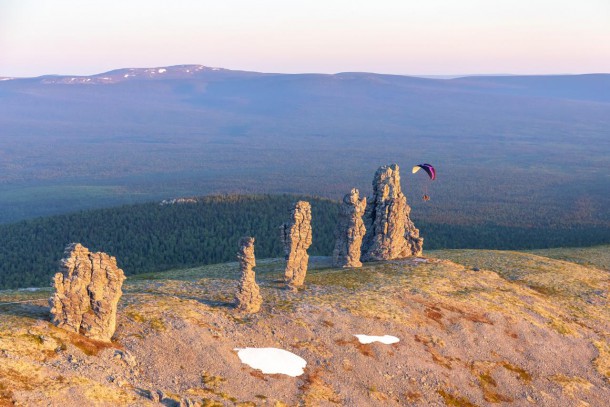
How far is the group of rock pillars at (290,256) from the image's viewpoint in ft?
150

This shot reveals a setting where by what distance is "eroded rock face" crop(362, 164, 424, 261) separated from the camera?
278 ft

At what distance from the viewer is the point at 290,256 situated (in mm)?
66625

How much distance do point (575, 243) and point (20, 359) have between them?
13725 cm

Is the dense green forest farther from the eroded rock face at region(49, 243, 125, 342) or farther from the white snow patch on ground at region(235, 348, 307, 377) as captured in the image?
the white snow patch on ground at region(235, 348, 307, 377)

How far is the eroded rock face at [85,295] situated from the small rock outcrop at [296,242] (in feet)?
75.1

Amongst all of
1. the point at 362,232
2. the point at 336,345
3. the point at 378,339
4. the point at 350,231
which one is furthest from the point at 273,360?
the point at 362,232

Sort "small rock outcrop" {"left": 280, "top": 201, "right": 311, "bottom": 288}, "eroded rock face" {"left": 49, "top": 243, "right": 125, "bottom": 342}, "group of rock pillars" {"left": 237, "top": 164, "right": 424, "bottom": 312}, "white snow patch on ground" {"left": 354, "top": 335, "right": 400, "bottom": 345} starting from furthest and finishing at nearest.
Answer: "group of rock pillars" {"left": 237, "top": 164, "right": 424, "bottom": 312}, "small rock outcrop" {"left": 280, "top": 201, "right": 311, "bottom": 288}, "white snow patch on ground" {"left": 354, "top": 335, "right": 400, "bottom": 345}, "eroded rock face" {"left": 49, "top": 243, "right": 125, "bottom": 342}

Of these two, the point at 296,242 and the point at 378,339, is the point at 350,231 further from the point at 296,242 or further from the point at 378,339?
the point at 378,339

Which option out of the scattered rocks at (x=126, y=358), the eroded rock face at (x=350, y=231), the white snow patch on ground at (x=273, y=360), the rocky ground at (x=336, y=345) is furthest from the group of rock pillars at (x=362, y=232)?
the scattered rocks at (x=126, y=358)

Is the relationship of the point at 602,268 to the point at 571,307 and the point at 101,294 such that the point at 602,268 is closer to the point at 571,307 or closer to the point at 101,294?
the point at 571,307

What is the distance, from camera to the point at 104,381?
1601 inches

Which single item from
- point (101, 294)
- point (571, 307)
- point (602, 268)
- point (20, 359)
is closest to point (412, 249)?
point (571, 307)

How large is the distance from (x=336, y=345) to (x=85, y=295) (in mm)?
20414

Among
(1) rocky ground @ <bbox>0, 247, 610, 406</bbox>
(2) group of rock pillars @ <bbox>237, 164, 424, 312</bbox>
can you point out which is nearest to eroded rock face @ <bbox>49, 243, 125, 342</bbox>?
(1) rocky ground @ <bbox>0, 247, 610, 406</bbox>
